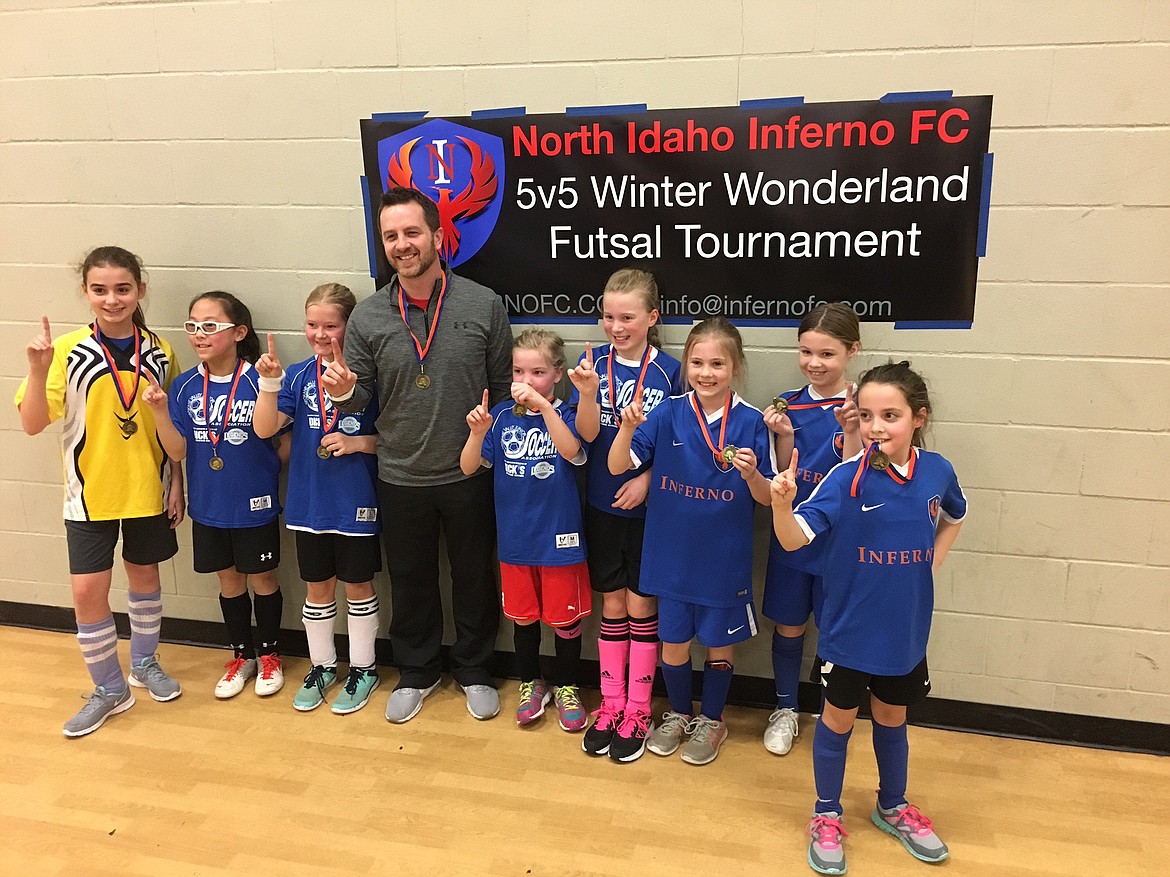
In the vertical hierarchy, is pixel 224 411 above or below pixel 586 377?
below

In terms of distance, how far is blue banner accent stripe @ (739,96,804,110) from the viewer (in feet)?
7.78

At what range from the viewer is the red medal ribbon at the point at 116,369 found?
270cm

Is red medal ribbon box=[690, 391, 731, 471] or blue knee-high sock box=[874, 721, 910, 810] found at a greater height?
red medal ribbon box=[690, 391, 731, 471]

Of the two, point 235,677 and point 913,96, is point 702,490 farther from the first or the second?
point 235,677

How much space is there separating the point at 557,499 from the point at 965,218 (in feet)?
4.83

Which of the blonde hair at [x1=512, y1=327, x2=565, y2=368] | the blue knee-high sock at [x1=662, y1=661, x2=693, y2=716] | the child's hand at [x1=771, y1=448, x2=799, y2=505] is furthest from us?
the blue knee-high sock at [x1=662, y1=661, x2=693, y2=716]

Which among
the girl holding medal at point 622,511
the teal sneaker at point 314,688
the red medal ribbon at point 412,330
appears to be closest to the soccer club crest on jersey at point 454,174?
the red medal ribbon at point 412,330

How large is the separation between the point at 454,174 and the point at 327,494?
1151 mm

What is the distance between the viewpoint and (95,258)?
2.66 meters

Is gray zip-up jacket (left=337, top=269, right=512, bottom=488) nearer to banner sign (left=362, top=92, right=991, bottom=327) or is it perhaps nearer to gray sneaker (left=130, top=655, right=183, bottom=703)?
banner sign (left=362, top=92, right=991, bottom=327)

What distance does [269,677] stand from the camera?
2.96m

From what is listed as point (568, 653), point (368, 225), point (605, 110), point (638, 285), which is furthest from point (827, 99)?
point (568, 653)

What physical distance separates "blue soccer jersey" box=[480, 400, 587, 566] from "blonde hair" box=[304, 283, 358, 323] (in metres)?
0.65

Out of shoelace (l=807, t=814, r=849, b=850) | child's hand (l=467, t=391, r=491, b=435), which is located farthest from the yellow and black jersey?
shoelace (l=807, t=814, r=849, b=850)
